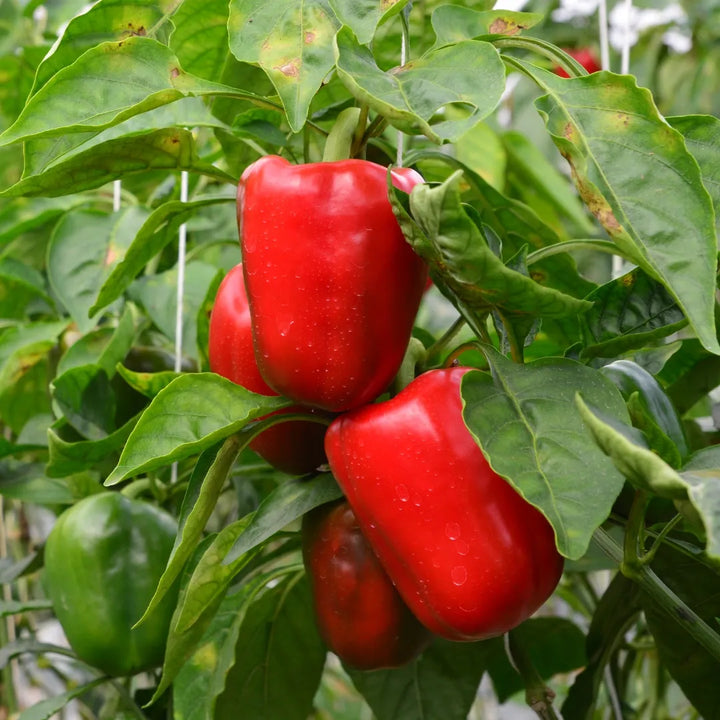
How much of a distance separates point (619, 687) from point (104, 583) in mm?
491

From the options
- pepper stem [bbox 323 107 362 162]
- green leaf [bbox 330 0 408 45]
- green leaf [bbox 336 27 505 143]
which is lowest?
pepper stem [bbox 323 107 362 162]

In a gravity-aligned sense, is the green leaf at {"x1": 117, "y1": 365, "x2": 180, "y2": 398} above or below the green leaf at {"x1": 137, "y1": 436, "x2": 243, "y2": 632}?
below

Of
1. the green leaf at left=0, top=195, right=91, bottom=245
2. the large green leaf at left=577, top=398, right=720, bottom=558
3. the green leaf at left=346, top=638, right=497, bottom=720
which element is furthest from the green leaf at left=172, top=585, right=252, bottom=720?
the green leaf at left=0, top=195, right=91, bottom=245

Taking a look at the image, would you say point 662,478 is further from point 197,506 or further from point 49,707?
point 49,707

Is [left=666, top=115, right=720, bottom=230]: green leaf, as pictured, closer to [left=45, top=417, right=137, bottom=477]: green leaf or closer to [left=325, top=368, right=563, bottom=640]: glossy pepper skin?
[left=325, top=368, right=563, bottom=640]: glossy pepper skin

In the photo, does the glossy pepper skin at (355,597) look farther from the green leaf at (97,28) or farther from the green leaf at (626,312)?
the green leaf at (97,28)

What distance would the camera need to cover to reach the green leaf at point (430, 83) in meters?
0.54

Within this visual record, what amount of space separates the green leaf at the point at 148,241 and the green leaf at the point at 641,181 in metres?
0.30

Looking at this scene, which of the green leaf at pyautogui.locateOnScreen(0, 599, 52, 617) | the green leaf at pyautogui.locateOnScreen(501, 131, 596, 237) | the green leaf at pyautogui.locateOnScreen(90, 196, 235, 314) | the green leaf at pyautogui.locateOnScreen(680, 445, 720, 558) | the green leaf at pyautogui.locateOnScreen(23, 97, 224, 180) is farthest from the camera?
the green leaf at pyautogui.locateOnScreen(501, 131, 596, 237)

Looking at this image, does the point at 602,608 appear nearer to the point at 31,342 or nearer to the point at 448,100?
the point at 448,100

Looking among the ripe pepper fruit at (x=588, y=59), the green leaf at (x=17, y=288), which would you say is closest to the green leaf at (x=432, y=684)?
the green leaf at (x=17, y=288)

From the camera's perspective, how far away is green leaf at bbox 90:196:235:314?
76 centimetres

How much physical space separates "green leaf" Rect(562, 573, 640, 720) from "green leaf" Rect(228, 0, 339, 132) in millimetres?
467

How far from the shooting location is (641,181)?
55cm
